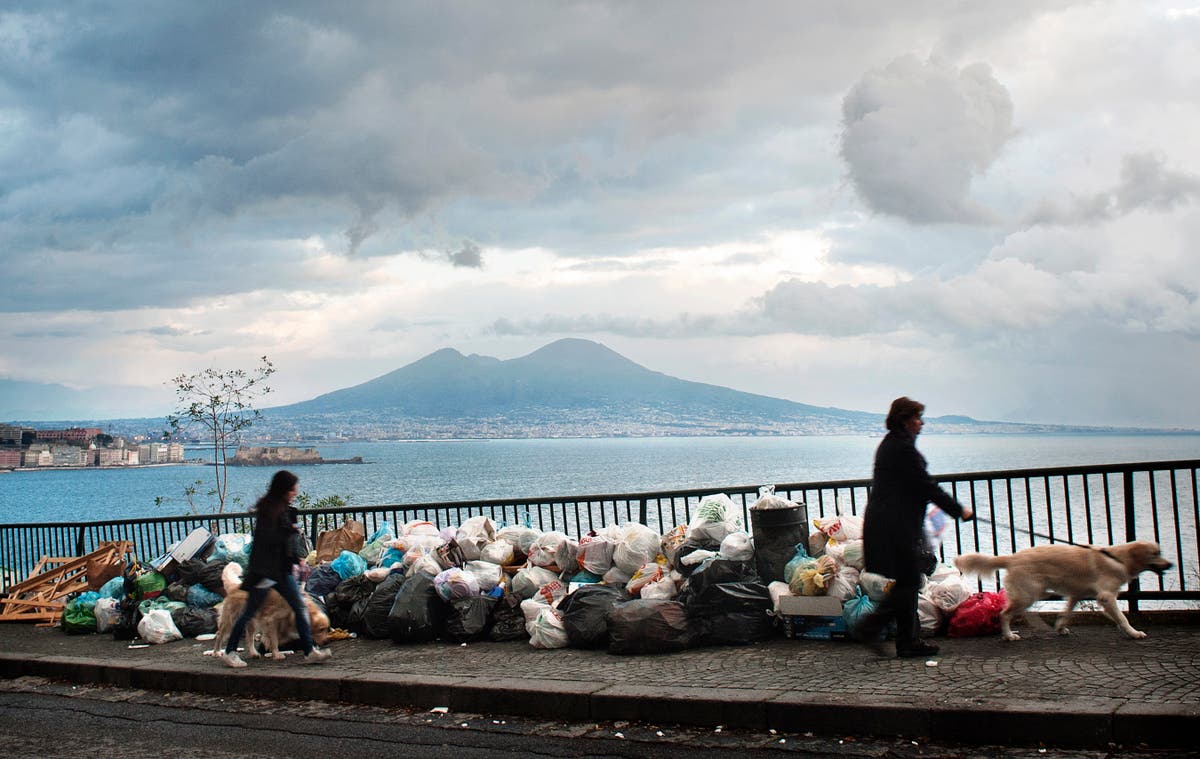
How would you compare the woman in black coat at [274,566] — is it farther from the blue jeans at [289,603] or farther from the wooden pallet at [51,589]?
the wooden pallet at [51,589]

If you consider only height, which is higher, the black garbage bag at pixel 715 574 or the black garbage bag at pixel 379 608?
the black garbage bag at pixel 715 574

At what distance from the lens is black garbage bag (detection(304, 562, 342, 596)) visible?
34.3 ft

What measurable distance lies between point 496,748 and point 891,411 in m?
3.72

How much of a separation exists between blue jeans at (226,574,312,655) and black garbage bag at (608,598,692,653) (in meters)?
2.79

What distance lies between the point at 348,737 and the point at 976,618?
483 centimetres

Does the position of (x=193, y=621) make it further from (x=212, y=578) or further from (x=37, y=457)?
(x=37, y=457)

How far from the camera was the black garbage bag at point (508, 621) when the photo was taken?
921cm

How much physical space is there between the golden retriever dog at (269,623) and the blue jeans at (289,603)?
0.17 metres

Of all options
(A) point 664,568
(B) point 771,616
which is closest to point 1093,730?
(B) point 771,616

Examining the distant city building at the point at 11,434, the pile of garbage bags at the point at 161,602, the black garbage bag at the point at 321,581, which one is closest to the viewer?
the black garbage bag at the point at 321,581

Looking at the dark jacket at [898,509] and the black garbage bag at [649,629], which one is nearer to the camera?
the dark jacket at [898,509]

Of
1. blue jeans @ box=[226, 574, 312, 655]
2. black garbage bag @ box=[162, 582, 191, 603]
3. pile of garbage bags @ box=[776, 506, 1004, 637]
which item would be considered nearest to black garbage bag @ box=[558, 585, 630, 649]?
pile of garbage bags @ box=[776, 506, 1004, 637]

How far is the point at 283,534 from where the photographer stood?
8766 millimetres

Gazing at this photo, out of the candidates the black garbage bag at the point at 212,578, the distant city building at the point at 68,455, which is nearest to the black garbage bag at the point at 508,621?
the black garbage bag at the point at 212,578
